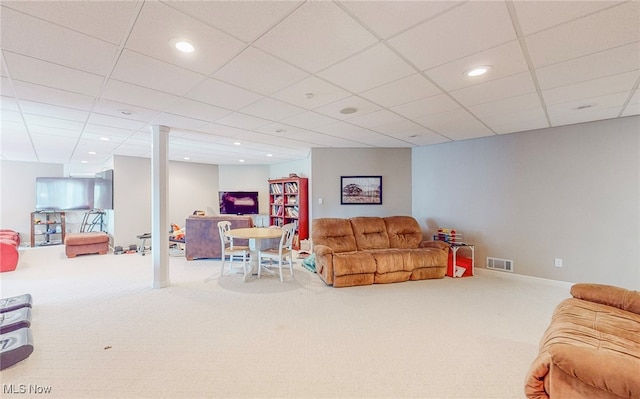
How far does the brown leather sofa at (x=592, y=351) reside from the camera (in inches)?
48.5

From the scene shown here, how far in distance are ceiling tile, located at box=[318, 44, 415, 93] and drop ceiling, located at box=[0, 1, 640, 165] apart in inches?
0.6

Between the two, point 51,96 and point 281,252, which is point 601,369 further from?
point 51,96

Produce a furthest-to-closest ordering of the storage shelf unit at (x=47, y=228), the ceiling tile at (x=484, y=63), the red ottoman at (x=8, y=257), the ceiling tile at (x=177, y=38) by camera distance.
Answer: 1. the storage shelf unit at (x=47, y=228)
2. the red ottoman at (x=8, y=257)
3. the ceiling tile at (x=484, y=63)
4. the ceiling tile at (x=177, y=38)

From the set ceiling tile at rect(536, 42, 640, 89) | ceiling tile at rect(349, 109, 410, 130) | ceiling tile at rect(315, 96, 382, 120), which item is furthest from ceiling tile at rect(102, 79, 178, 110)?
ceiling tile at rect(536, 42, 640, 89)

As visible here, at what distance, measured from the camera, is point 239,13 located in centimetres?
151

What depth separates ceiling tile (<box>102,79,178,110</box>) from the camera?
8.21 ft

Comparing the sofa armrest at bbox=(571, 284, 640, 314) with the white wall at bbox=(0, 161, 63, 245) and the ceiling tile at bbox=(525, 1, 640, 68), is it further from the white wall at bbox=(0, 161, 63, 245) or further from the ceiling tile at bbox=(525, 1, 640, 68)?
the white wall at bbox=(0, 161, 63, 245)

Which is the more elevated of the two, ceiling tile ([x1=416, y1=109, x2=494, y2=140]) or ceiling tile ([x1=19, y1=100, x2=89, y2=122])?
ceiling tile ([x1=19, y1=100, x2=89, y2=122])

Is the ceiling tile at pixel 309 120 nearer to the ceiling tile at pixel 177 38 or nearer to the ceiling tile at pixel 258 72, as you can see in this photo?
the ceiling tile at pixel 258 72

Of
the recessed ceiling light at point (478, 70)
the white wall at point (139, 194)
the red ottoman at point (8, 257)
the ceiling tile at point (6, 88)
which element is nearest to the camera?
the recessed ceiling light at point (478, 70)

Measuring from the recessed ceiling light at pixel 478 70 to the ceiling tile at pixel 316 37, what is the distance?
0.97 m

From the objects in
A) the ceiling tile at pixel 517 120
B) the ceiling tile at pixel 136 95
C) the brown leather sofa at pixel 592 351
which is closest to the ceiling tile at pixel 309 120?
the ceiling tile at pixel 136 95

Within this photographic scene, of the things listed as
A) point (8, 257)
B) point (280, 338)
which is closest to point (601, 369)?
point (280, 338)

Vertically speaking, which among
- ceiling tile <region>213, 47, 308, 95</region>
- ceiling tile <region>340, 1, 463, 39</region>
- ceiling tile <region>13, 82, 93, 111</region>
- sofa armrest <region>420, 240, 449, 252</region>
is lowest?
sofa armrest <region>420, 240, 449, 252</region>
